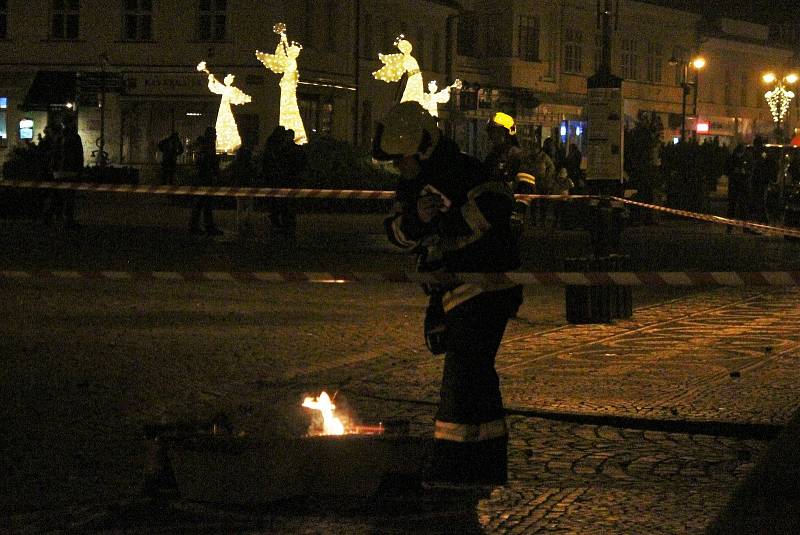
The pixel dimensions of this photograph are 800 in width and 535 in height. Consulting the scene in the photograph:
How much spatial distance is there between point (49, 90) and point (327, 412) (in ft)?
141

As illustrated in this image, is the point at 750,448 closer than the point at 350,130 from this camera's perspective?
Yes

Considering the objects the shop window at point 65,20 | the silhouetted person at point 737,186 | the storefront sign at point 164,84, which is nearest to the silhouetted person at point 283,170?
the silhouetted person at point 737,186

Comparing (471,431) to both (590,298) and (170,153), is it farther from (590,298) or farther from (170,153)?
(170,153)

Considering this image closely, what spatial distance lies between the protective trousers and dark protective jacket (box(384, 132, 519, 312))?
10 cm

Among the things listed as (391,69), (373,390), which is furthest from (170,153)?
(373,390)

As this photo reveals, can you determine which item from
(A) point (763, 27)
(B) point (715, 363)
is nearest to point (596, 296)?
(B) point (715, 363)

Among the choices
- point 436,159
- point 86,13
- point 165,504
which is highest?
point 86,13

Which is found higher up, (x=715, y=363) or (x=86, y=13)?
(x=86, y=13)

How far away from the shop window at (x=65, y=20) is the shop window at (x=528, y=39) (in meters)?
18.9

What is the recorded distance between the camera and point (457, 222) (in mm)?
6871

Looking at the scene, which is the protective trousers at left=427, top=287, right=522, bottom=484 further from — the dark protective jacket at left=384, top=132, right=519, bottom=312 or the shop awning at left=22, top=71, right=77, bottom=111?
the shop awning at left=22, top=71, right=77, bottom=111

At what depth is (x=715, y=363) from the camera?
35.9 feet

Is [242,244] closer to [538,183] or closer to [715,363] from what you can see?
[538,183]

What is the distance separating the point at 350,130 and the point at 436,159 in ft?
148
